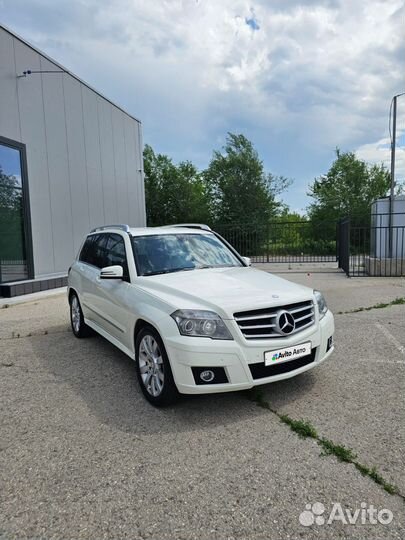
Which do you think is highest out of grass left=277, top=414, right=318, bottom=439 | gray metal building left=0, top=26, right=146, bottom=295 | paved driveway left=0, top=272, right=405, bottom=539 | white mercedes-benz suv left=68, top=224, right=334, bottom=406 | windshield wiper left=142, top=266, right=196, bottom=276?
gray metal building left=0, top=26, right=146, bottom=295

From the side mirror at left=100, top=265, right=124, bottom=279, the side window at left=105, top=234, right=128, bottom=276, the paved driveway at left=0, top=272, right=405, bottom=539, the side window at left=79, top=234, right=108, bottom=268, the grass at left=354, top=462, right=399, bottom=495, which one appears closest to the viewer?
the paved driveway at left=0, top=272, right=405, bottom=539

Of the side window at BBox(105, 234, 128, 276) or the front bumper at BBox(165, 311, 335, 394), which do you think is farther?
the side window at BBox(105, 234, 128, 276)

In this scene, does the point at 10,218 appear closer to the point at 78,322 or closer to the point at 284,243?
the point at 78,322

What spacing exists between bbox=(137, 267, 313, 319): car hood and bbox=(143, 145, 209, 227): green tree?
1116 inches

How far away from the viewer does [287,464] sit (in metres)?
2.60

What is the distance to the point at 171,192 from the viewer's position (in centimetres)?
3462

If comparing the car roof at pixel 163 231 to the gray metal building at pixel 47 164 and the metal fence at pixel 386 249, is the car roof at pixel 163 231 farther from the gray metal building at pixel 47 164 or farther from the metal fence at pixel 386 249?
the metal fence at pixel 386 249

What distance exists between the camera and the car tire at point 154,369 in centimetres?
326

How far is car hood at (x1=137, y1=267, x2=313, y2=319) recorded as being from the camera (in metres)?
3.26

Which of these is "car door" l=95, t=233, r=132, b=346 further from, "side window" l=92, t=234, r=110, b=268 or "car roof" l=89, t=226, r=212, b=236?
"car roof" l=89, t=226, r=212, b=236

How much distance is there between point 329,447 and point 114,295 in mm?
2633

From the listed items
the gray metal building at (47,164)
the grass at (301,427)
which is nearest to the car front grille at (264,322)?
the grass at (301,427)

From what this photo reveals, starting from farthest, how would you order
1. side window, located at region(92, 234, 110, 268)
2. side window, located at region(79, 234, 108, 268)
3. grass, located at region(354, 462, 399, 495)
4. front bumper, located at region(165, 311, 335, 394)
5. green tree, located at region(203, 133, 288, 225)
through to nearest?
green tree, located at region(203, 133, 288, 225), side window, located at region(79, 234, 108, 268), side window, located at region(92, 234, 110, 268), front bumper, located at region(165, 311, 335, 394), grass, located at region(354, 462, 399, 495)

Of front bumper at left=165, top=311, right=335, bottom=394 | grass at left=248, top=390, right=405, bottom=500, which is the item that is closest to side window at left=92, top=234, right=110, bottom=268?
front bumper at left=165, top=311, right=335, bottom=394
